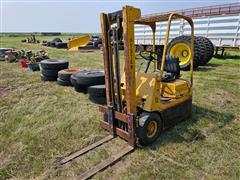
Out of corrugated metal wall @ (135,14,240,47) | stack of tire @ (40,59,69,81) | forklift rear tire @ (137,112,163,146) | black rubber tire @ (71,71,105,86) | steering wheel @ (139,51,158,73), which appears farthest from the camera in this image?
corrugated metal wall @ (135,14,240,47)

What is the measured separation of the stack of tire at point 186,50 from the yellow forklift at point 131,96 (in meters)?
4.22

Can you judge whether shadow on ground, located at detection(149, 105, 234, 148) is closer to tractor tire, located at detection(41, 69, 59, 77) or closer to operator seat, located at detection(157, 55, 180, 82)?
operator seat, located at detection(157, 55, 180, 82)

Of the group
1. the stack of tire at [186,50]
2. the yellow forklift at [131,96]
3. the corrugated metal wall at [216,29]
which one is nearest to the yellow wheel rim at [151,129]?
the yellow forklift at [131,96]

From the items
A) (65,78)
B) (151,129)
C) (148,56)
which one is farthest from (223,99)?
(65,78)

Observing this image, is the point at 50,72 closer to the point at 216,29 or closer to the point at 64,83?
the point at 64,83

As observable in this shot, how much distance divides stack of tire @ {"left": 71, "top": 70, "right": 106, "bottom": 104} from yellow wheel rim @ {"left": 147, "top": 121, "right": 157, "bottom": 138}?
1.77m

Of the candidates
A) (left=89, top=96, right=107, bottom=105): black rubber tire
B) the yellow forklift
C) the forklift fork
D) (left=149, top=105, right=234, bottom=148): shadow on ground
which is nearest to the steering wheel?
the yellow forklift

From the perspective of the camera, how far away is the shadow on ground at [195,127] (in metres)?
3.15

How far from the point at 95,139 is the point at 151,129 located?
3.10ft

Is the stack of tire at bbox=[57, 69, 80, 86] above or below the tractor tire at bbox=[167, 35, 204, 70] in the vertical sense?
below

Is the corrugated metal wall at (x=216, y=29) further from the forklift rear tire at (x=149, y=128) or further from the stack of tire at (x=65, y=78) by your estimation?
the forklift rear tire at (x=149, y=128)

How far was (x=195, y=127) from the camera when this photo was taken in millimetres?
3527

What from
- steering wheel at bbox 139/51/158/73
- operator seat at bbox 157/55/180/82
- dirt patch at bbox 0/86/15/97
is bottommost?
dirt patch at bbox 0/86/15/97

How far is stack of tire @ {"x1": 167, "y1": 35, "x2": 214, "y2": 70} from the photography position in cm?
729
